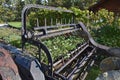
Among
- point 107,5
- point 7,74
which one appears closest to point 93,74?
point 7,74

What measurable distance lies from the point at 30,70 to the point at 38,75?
0.10 metres

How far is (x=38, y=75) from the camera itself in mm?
2227

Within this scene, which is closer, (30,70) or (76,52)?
(30,70)

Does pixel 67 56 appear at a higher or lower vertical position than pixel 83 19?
higher

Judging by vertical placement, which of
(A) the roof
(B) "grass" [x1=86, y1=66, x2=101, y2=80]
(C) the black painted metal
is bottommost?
(B) "grass" [x1=86, y1=66, x2=101, y2=80]

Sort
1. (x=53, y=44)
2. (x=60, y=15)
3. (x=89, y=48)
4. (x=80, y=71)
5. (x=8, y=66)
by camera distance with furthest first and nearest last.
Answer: (x=60, y=15)
(x=53, y=44)
(x=89, y=48)
(x=80, y=71)
(x=8, y=66)

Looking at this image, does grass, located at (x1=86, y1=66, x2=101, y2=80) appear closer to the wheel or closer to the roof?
the wheel

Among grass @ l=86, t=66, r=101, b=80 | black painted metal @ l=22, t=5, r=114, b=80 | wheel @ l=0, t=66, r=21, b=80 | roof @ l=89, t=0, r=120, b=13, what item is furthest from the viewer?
roof @ l=89, t=0, r=120, b=13

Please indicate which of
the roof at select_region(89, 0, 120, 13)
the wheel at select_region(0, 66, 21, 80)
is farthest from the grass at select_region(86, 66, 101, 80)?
the roof at select_region(89, 0, 120, 13)

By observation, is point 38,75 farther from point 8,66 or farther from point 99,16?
point 99,16

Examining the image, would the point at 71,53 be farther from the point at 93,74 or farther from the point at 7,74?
the point at 93,74

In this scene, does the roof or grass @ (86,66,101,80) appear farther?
the roof

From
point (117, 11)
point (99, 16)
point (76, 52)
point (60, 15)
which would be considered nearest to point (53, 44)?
point (76, 52)

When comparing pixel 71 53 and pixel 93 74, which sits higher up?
pixel 71 53
